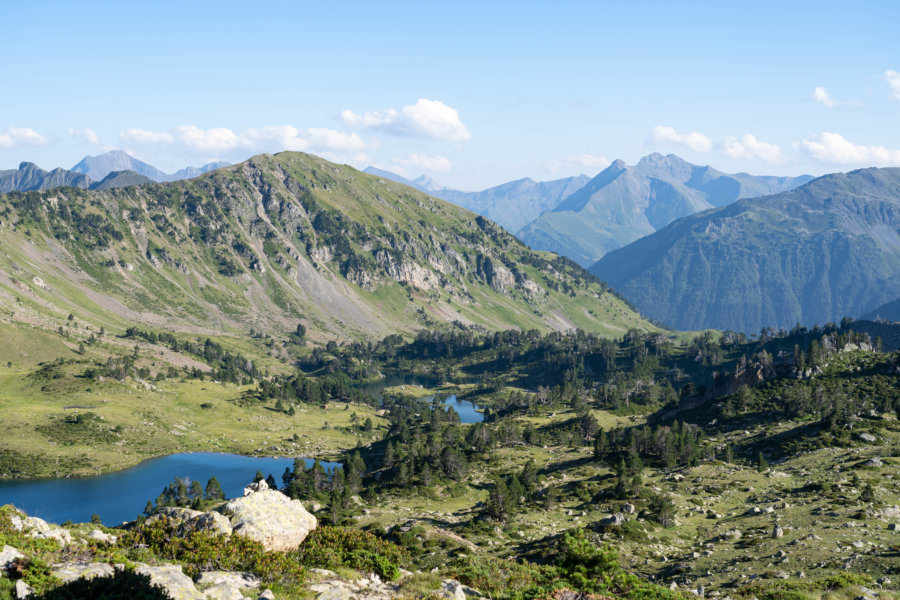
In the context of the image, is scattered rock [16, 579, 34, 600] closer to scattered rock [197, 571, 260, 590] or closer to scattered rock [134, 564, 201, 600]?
scattered rock [134, 564, 201, 600]

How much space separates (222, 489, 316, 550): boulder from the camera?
36.8 m

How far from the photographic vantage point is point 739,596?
4484 centimetres

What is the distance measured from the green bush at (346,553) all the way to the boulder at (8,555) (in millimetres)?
14750

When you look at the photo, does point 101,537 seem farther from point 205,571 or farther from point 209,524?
point 205,571

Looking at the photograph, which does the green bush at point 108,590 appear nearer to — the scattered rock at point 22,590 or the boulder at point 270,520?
the scattered rock at point 22,590

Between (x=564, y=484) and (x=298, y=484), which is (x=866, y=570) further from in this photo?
(x=298, y=484)

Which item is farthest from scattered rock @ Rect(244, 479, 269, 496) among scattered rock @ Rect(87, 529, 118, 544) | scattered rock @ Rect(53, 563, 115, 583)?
scattered rock @ Rect(53, 563, 115, 583)

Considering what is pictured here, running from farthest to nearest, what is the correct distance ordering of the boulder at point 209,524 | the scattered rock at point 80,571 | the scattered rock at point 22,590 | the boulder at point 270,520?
the boulder at point 270,520 < the boulder at point 209,524 < the scattered rock at point 80,571 < the scattered rock at point 22,590

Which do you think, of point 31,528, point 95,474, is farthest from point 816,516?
point 95,474

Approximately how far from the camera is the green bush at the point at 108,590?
22625 mm

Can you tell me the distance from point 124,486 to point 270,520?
154251 millimetres

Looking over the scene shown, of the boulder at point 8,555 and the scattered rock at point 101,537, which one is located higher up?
the boulder at point 8,555

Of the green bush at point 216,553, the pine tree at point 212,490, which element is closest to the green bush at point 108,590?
the green bush at point 216,553

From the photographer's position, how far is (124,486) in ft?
541
